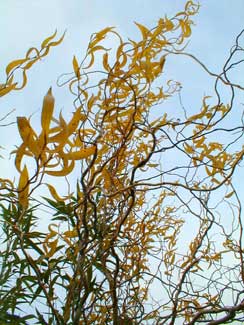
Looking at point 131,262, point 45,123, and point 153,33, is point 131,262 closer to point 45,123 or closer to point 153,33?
point 153,33

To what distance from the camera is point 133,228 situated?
1.28 m

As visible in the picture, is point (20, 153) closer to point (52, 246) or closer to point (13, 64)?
point (13, 64)

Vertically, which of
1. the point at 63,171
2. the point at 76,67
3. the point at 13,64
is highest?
the point at 76,67

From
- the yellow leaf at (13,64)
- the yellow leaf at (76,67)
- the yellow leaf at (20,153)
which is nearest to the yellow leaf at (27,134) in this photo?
the yellow leaf at (20,153)

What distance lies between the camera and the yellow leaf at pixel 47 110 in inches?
20.3

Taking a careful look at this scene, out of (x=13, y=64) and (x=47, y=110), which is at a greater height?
(x=13, y=64)

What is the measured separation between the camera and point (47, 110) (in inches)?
20.6

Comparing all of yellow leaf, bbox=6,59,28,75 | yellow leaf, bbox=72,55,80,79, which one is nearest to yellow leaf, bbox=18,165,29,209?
yellow leaf, bbox=6,59,28,75

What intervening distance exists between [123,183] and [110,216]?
0.32 ft

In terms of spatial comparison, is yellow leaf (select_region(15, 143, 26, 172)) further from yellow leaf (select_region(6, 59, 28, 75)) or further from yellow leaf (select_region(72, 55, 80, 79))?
yellow leaf (select_region(72, 55, 80, 79))

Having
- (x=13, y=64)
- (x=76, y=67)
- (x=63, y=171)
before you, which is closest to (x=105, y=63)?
(x=76, y=67)

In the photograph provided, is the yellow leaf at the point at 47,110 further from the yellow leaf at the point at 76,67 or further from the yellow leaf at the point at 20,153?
the yellow leaf at the point at 76,67

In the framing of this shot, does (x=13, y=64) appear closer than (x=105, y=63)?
Yes

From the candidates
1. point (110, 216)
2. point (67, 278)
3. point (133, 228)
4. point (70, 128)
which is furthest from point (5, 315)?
point (70, 128)
